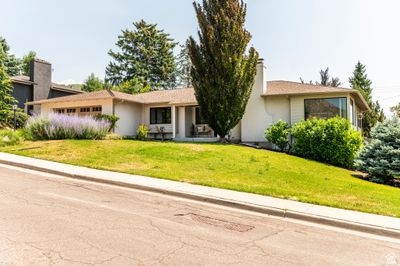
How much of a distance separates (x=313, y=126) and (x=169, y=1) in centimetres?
1145

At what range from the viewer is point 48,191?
24.5ft

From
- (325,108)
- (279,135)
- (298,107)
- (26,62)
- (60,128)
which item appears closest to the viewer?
(60,128)

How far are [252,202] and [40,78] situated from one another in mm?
33381

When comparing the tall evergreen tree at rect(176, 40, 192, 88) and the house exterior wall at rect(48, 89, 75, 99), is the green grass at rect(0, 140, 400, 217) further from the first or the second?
the tall evergreen tree at rect(176, 40, 192, 88)

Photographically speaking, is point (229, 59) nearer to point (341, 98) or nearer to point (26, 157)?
point (341, 98)

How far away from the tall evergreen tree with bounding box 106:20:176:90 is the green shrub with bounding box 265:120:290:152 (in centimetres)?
3634

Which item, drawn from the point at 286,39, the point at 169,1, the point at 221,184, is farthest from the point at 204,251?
the point at 286,39

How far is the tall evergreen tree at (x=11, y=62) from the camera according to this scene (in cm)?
4865

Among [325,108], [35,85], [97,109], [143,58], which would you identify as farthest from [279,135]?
[143,58]

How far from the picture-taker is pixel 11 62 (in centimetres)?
4931

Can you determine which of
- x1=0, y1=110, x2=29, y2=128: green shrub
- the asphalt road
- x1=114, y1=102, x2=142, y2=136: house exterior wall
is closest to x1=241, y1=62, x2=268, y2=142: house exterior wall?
x1=114, y1=102, x2=142, y2=136: house exterior wall

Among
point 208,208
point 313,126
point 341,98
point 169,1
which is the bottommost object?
point 208,208

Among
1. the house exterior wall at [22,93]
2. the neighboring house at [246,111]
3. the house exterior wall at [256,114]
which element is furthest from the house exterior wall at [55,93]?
the house exterior wall at [256,114]

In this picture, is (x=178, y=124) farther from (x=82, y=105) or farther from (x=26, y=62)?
(x=26, y=62)
